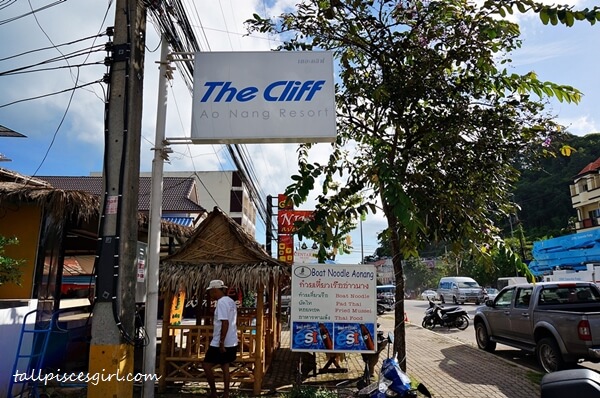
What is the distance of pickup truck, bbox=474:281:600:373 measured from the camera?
7379 millimetres

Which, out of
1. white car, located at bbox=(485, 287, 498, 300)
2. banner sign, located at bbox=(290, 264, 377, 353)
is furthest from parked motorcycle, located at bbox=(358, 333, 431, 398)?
white car, located at bbox=(485, 287, 498, 300)

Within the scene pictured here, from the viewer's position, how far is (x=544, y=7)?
437 centimetres

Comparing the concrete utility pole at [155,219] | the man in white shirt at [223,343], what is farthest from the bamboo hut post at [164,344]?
the concrete utility pole at [155,219]

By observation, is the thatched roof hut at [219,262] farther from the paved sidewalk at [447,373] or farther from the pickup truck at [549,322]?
the pickup truck at [549,322]

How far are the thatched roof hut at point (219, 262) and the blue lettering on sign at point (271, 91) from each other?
210 centimetres

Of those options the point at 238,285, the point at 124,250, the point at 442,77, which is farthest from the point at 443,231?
the point at 124,250

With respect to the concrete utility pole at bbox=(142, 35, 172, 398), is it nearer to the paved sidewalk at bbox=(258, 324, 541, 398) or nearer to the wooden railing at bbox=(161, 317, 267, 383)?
the wooden railing at bbox=(161, 317, 267, 383)

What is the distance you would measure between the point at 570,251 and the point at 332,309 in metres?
15.6

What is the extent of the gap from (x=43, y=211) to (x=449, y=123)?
7136 mm

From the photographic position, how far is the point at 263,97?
6094 millimetres

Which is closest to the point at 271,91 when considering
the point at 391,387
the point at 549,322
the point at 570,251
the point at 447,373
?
the point at 391,387

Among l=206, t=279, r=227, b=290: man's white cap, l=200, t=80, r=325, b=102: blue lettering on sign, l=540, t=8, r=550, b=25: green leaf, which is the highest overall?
l=200, t=80, r=325, b=102: blue lettering on sign

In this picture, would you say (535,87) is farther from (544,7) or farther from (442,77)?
(544,7)

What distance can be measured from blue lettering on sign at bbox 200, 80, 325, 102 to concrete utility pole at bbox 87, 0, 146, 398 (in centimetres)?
100
